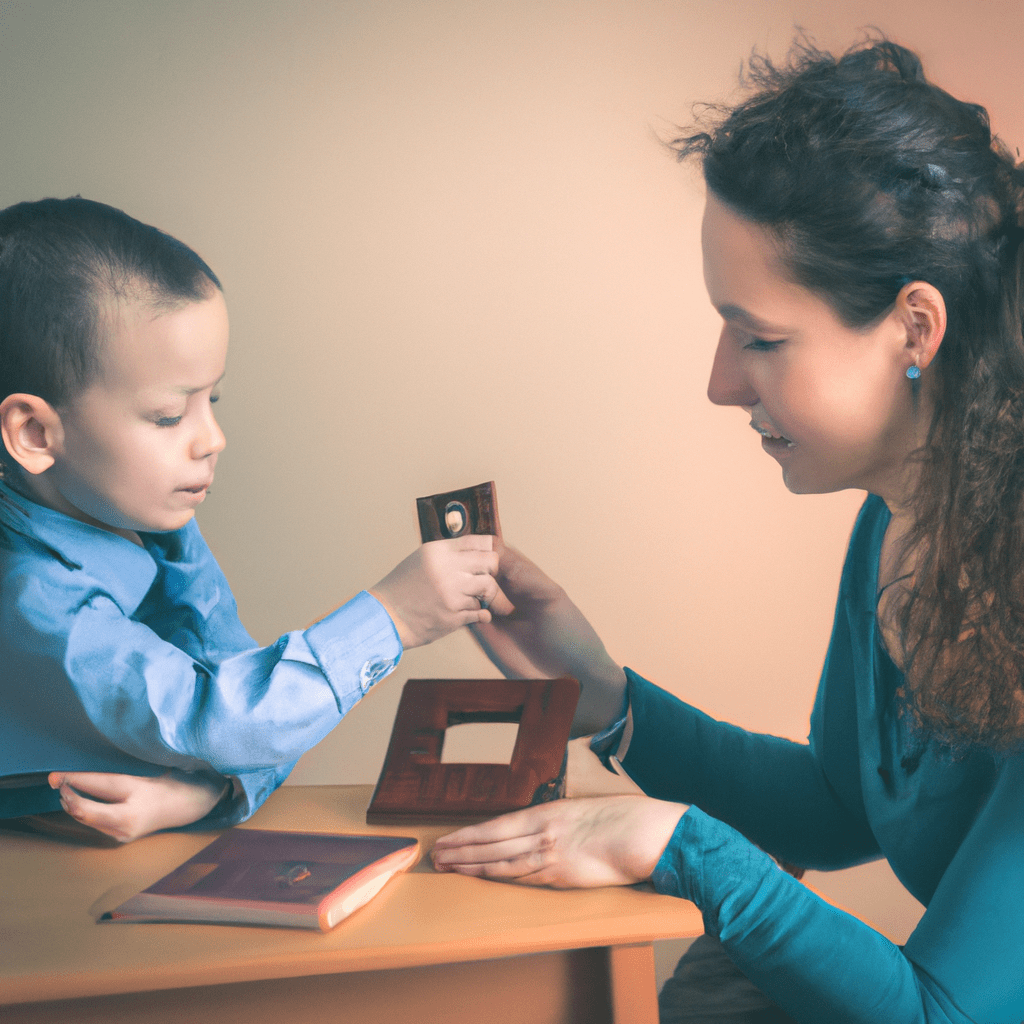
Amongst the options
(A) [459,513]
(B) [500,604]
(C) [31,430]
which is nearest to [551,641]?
(B) [500,604]

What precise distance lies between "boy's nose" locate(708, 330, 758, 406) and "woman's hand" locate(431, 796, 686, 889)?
13.8 inches

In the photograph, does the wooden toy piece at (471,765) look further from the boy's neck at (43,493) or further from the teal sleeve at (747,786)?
the boy's neck at (43,493)

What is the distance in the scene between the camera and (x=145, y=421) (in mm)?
711

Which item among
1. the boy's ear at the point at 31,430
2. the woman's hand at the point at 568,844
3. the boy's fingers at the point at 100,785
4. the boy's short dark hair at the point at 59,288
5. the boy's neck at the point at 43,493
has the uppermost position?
the boy's short dark hair at the point at 59,288

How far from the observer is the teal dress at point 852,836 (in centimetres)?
63

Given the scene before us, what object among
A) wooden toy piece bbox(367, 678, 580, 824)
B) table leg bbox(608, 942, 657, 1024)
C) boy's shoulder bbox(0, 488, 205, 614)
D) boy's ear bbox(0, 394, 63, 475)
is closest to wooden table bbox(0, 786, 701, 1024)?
table leg bbox(608, 942, 657, 1024)

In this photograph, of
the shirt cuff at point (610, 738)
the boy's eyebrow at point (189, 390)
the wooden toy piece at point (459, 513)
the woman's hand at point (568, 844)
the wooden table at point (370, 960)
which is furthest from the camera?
the shirt cuff at point (610, 738)

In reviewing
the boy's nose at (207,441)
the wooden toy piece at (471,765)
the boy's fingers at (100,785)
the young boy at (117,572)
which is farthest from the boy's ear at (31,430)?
the wooden toy piece at (471,765)

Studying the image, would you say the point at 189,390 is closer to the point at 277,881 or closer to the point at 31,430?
the point at 31,430

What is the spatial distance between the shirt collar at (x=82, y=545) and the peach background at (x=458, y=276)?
0.32 metres

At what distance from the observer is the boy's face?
0.70 m

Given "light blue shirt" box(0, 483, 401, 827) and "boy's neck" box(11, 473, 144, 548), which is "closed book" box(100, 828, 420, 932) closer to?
"light blue shirt" box(0, 483, 401, 827)

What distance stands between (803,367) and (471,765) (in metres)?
0.44

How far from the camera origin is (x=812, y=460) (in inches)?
31.3
